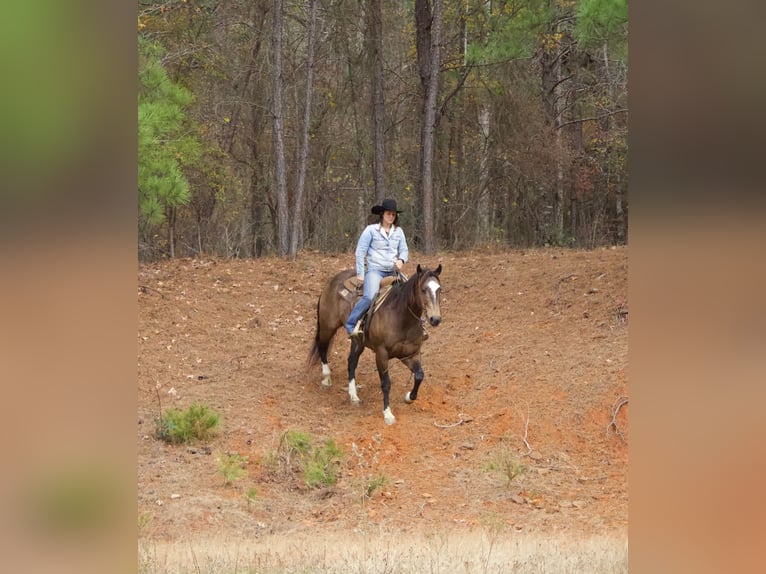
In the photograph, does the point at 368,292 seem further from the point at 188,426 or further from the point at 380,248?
the point at 188,426

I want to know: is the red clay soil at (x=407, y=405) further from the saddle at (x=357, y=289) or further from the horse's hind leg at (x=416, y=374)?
the saddle at (x=357, y=289)

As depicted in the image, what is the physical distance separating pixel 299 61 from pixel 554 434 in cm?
1829

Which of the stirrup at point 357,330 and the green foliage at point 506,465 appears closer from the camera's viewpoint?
A: the green foliage at point 506,465

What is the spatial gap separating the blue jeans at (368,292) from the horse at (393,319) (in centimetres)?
13

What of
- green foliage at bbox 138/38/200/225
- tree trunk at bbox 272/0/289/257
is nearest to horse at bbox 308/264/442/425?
green foliage at bbox 138/38/200/225

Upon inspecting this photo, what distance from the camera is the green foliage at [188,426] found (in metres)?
9.85

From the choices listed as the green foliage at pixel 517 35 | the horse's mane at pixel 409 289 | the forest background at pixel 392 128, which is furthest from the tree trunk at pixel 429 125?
the horse's mane at pixel 409 289

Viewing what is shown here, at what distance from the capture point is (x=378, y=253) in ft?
34.0

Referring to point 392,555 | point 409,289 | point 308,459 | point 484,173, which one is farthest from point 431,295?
point 484,173

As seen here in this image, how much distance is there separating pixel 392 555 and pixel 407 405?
560 cm

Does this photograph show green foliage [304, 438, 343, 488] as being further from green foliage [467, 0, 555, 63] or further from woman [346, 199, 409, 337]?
green foliage [467, 0, 555, 63]

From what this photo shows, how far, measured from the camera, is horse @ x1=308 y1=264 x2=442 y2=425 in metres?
9.32
